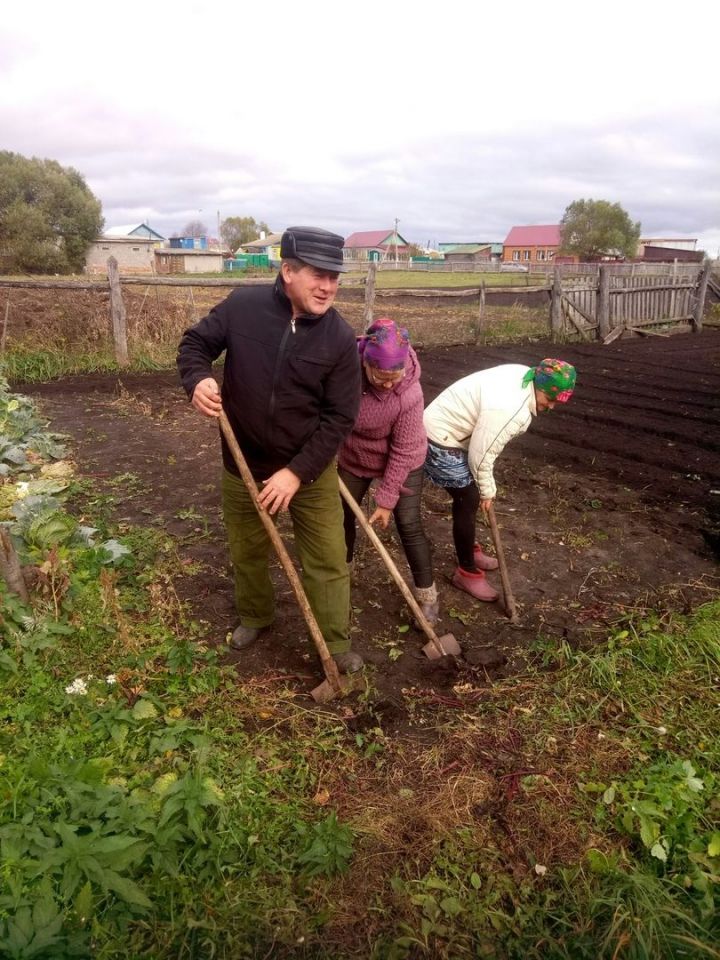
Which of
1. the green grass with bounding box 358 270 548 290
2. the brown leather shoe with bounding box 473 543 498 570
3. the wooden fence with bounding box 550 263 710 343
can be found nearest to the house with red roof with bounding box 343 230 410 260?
the green grass with bounding box 358 270 548 290

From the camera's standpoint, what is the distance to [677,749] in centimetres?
275

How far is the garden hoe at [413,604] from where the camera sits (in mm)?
3318

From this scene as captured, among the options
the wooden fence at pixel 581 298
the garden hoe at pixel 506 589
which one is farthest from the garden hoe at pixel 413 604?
the wooden fence at pixel 581 298

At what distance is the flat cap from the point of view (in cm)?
252

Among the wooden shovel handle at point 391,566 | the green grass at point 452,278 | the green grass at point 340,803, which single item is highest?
the green grass at point 452,278

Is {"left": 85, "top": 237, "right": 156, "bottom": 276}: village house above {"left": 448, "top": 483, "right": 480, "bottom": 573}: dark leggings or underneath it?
above

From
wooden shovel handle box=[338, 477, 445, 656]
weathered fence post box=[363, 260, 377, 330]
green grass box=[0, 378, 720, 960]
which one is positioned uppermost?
weathered fence post box=[363, 260, 377, 330]

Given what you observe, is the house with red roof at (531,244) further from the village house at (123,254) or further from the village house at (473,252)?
the village house at (123,254)

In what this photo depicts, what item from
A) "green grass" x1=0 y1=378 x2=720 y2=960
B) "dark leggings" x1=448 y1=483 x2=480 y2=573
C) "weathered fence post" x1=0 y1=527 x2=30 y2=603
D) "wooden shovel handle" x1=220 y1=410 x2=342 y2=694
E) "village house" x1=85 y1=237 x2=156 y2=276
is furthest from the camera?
"village house" x1=85 y1=237 x2=156 y2=276

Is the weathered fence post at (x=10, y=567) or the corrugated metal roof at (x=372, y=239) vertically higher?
the corrugated metal roof at (x=372, y=239)

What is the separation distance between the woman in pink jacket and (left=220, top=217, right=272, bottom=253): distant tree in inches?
4091

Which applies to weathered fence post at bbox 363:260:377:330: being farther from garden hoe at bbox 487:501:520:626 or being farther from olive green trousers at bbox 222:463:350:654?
olive green trousers at bbox 222:463:350:654

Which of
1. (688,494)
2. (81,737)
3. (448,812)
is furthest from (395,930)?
(688,494)

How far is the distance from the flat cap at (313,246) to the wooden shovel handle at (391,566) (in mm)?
1108
